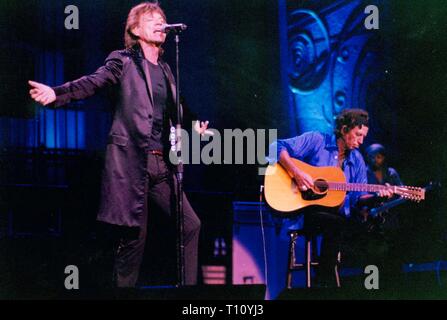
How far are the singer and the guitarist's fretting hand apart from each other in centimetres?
86

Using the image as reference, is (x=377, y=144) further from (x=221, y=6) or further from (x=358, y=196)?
(x=221, y=6)

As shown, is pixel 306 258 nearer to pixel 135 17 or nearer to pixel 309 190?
pixel 309 190

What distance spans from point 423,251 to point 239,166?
6.60ft

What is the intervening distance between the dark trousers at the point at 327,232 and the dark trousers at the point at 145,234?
3.37 feet

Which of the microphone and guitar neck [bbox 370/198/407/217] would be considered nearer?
the microphone

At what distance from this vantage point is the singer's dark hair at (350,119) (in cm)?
544

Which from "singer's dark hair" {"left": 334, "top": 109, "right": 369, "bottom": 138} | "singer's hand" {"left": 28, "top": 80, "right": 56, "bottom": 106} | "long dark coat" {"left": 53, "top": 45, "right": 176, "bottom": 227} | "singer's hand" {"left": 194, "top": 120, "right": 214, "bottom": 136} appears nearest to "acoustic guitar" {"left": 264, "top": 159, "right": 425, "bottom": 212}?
"singer's dark hair" {"left": 334, "top": 109, "right": 369, "bottom": 138}

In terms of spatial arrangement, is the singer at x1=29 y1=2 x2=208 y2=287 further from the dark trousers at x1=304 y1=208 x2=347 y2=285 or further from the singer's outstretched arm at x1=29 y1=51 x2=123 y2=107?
the dark trousers at x1=304 y1=208 x2=347 y2=285

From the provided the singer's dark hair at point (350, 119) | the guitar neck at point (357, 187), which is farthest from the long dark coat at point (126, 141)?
the singer's dark hair at point (350, 119)

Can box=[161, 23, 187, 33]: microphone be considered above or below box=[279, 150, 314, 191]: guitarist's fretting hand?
above

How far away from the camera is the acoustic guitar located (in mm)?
5105

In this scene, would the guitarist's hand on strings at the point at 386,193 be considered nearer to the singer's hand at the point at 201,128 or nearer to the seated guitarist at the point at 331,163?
the seated guitarist at the point at 331,163

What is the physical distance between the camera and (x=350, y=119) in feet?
17.9

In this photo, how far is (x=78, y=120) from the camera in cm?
516
